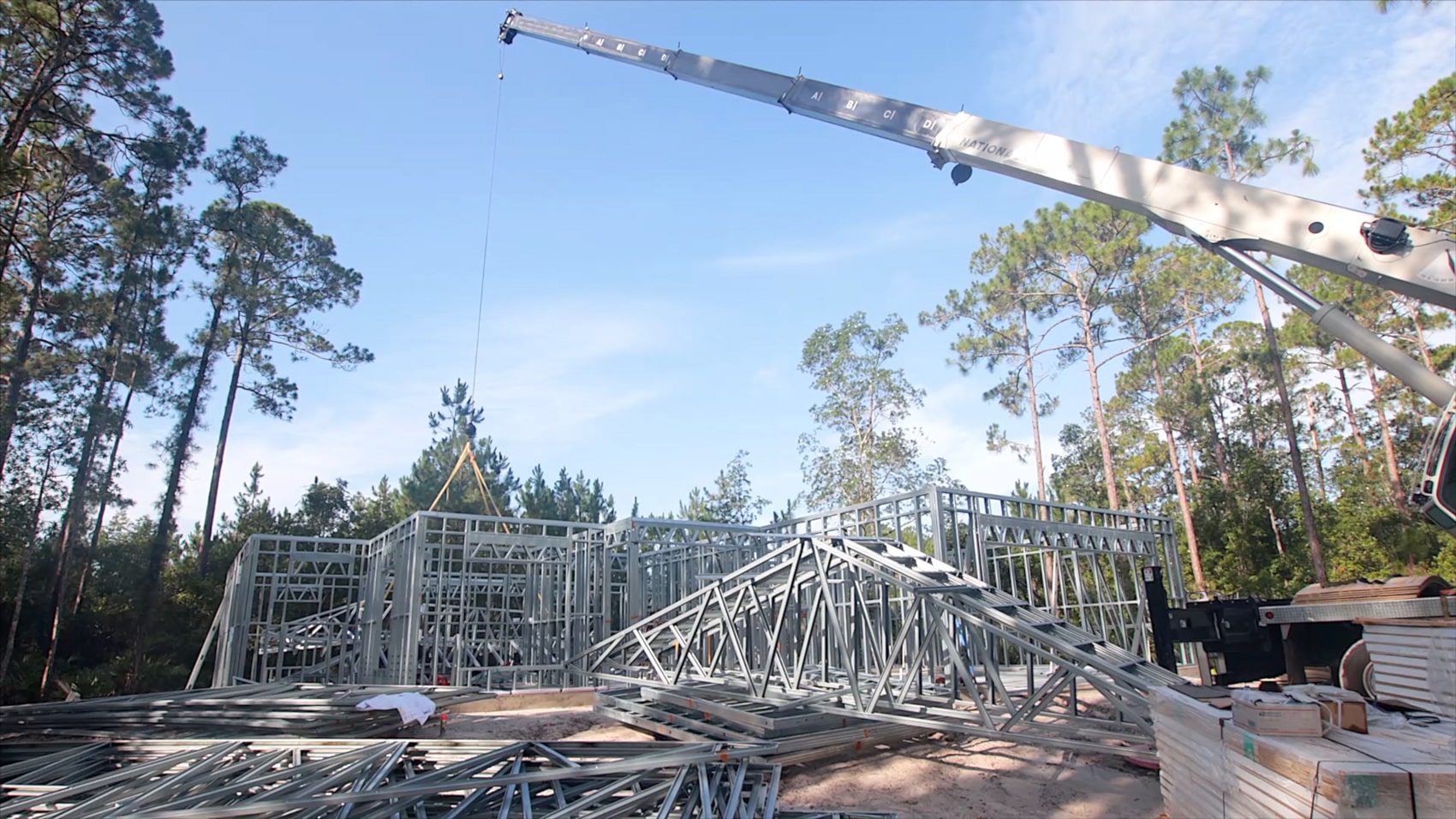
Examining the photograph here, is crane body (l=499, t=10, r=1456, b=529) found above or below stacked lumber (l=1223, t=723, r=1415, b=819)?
above

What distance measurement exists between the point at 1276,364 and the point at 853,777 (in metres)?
23.1

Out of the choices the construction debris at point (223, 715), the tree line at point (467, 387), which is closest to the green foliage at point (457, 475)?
the tree line at point (467, 387)

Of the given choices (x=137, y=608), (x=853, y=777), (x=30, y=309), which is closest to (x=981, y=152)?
(x=853, y=777)

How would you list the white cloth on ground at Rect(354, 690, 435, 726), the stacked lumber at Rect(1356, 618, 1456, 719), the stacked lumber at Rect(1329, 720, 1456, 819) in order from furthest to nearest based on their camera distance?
1. the white cloth on ground at Rect(354, 690, 435, 726)
2. the stacked lumber at Rect(1356, 618, 1456, 719)
3. the stacked lumber at Rect(1329, 720, 1456, 819)

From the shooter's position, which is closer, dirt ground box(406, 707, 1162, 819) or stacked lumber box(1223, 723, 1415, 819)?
stacked lumber box(1223, 723, 1415, 819)

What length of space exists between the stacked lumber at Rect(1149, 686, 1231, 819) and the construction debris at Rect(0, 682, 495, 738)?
932cm

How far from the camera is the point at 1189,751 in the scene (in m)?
5.46

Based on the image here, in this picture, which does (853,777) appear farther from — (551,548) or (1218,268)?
(1218,268)

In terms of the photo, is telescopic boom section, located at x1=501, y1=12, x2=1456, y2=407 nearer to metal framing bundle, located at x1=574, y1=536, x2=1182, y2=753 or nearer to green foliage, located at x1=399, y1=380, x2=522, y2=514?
metal framing bundle, located at x1=574, y1=536, x2=1182, y2=753

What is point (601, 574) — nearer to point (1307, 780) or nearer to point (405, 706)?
point (405, 706)

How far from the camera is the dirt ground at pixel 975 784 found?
744cm

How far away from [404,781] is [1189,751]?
6257mm

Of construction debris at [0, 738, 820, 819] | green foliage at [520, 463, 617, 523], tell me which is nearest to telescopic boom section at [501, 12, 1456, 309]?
construction debris at [0, 738, 820, 819]

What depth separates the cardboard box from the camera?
4371 mm
